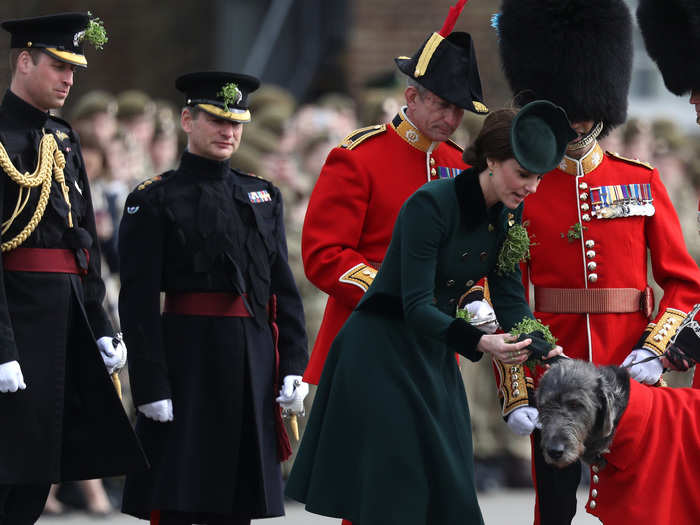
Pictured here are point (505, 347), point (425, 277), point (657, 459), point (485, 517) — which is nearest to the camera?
point (505, 347)

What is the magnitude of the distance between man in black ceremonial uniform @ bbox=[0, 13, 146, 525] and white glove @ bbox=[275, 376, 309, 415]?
2.34ft

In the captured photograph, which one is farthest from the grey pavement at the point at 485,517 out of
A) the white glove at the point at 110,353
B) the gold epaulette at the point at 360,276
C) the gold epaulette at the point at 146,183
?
the gold epaulette at the point at 360,276

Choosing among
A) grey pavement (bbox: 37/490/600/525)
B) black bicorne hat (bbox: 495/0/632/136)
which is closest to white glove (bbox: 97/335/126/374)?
black bicorne hat (bbox: 495/0/632/136)

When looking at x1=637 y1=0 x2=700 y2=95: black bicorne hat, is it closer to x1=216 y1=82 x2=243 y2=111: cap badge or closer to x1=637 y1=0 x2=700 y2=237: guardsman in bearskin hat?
x1=637 y1=0 x2=700 y2=237: guardsman in bearskin hat

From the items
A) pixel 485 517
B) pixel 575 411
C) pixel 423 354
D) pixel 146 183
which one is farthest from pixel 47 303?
pixel 485 517

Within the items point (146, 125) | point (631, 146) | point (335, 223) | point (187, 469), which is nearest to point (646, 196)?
point (335, 223)

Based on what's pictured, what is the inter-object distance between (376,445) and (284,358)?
138 cm

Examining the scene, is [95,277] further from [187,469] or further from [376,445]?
[376,445]

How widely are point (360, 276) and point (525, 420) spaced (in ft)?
2.69

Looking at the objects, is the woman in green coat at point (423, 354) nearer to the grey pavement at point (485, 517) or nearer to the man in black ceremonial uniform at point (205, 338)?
the man in black ceremonial uniform at point (205, 338)

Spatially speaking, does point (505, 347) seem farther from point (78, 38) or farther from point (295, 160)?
point (295, 160)

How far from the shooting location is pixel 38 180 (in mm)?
5938

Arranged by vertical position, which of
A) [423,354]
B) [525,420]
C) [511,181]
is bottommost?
[525,420]

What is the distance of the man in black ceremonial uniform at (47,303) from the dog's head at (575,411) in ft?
5.39
